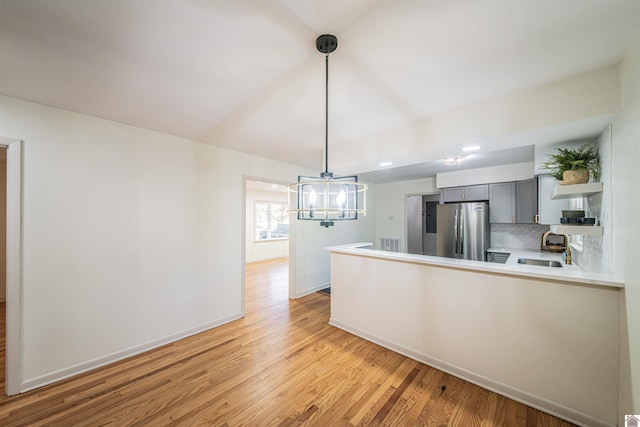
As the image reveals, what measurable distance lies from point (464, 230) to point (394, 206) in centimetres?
183

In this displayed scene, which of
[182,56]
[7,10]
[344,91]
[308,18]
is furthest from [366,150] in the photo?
[7,10]

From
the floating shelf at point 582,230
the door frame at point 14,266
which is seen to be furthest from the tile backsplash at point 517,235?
the door frame at point 14,266

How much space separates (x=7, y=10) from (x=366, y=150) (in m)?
2.72

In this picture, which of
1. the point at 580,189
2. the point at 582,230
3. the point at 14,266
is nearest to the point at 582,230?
the point at 582,230

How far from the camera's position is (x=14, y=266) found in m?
1.88

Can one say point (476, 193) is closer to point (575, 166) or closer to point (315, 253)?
point (575, 166)

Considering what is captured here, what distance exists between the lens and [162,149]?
8.69ft

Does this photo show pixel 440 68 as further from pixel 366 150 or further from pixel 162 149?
pixel 162 149

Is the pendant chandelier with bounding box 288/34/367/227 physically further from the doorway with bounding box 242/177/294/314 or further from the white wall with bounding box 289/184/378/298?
the doorway with bounding box 242/177/294/314

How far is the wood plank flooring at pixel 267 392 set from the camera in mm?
1678

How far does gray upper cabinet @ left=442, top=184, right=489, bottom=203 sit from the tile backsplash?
25.8 inches

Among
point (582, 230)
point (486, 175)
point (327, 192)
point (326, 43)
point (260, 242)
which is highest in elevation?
point (326, 43)

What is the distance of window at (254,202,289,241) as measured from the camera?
802cm

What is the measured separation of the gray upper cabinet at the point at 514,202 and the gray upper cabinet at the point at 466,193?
108 millimetres
